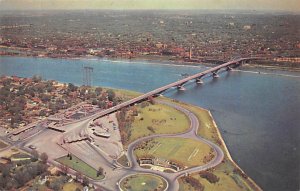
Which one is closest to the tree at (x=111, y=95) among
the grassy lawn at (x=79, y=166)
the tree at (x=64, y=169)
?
the grassy lawn at (x=79, y=166)

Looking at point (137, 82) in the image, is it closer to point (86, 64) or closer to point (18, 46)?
point (86, 64)

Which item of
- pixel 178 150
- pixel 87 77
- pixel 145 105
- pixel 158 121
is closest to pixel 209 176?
pixel 178 150

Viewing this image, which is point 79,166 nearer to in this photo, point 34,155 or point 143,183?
point 34,155

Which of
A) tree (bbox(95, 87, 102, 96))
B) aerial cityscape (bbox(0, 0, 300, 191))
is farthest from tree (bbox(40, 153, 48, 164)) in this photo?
tree (bbox(95, 87, 102, 96))

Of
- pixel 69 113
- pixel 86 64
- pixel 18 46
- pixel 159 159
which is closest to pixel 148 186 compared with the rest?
pixel 159 159

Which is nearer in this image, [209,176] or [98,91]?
[209,176]
